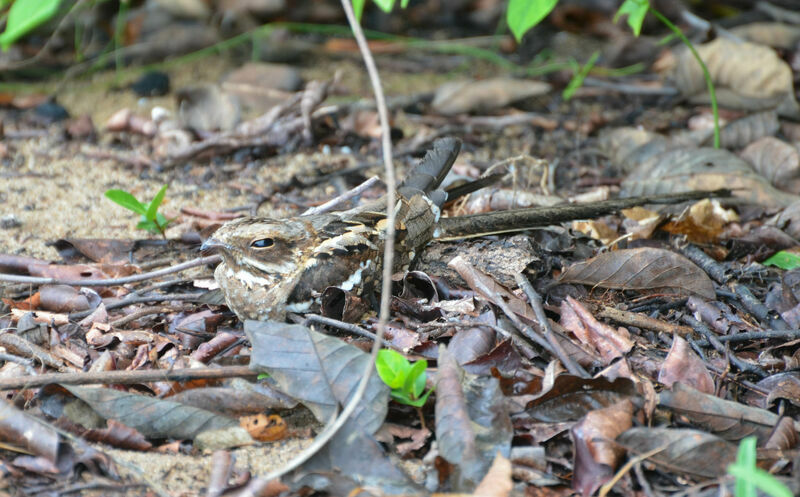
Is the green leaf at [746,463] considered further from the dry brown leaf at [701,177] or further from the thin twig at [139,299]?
the dry brown leaf at [701,177]

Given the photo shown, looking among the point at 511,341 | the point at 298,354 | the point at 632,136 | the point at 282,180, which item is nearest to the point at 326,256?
the point at 298,354

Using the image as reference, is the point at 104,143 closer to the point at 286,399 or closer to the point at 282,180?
the point at 282,180

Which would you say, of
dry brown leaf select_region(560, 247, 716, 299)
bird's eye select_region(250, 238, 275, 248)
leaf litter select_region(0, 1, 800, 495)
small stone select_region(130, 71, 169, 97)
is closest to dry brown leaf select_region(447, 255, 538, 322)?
leaf litter select_region(0, 1, 800, 495)

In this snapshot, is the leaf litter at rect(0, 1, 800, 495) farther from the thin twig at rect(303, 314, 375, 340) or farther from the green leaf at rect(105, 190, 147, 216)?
the green leaf at rect(105, 190, 147, 216)

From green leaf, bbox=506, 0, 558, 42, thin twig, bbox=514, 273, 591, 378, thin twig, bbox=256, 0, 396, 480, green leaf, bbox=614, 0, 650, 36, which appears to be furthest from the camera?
green leaf, bbox=614, 0, 650, 36

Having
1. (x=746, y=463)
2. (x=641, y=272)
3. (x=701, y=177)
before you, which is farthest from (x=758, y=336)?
(x=701, y=177)

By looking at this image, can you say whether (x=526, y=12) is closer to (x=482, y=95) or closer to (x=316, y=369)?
(x=316, y=369)

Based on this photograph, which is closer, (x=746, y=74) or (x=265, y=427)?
(x=265, y=427)
